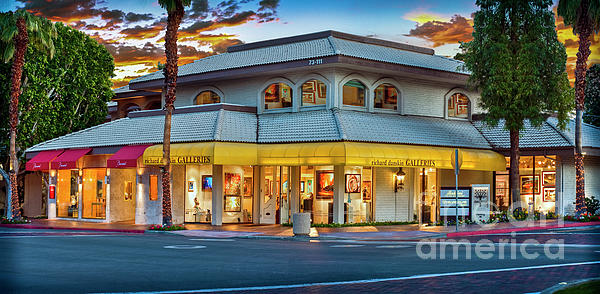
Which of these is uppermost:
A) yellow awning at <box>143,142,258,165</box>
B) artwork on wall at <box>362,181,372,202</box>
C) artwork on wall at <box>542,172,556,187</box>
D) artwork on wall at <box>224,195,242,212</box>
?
yellow awning at <box>143,142,258,165</box>

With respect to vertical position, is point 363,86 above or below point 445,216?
above

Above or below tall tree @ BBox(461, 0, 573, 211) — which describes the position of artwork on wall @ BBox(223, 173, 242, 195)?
below

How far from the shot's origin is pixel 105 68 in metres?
46.3

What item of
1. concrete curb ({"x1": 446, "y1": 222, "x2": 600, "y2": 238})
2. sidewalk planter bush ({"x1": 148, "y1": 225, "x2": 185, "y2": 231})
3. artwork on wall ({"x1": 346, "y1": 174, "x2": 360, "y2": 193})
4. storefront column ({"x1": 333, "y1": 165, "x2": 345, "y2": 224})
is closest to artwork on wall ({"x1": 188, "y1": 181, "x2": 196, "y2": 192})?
sidewalk planter bush ({"x1": 148, "y1": 225, "x2": 185, "y2": 231})

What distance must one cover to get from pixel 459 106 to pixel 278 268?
85.2 ft

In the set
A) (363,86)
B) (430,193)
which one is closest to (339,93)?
(363,86)

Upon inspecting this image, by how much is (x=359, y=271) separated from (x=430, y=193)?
21.6 metres

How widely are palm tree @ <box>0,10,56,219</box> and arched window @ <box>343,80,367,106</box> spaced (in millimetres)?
16874

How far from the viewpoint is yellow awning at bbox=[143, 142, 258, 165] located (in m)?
31.6

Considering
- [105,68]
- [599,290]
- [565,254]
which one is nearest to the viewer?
[599,290]

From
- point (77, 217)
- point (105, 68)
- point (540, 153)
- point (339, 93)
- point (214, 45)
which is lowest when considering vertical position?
point (77, 217)

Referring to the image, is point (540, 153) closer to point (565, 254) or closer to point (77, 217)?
point (565, 254)

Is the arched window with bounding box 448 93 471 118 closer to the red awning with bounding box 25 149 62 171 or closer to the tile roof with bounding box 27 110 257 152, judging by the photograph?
the tile roof with bounding box 27 110 257 152

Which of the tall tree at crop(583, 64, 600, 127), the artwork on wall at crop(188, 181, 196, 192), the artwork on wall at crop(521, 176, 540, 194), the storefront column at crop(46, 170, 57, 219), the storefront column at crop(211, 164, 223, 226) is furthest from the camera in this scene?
the tall tree at crop(583, 64, 600, 127)
